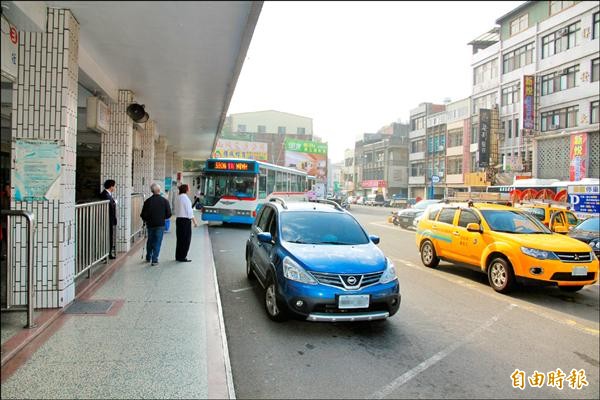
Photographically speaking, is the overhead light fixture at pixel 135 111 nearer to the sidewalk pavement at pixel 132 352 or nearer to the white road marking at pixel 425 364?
the sidewalk pavement at pixel 132 352

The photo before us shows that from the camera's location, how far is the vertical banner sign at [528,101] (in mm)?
31828

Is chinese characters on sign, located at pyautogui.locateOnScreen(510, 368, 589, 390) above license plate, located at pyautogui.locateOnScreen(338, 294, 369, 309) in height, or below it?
below

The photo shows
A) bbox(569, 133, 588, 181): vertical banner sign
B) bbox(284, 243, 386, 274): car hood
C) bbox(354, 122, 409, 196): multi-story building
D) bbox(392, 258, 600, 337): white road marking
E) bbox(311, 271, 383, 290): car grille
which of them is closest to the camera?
bbox(311, 271, 383, 290): car grille

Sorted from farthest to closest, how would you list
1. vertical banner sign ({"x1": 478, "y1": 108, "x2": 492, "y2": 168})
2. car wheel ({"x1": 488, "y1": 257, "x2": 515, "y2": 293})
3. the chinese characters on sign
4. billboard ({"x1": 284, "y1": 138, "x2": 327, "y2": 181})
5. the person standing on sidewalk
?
billboard ({"x1": 284, "y1": 138, "x2": 327, "y2": 181})
vertical banner sign ({"x1": 478, "y1": 108, "x2": 492, "y2": 168})
the person standing on sidewalk
car wheel ({"x1": 488, "y1": 257, "x2": 515, "y2": 293})
the chinese characters on sign

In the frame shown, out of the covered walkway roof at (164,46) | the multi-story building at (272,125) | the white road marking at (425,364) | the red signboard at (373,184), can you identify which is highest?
the multi-story building at (272,125)

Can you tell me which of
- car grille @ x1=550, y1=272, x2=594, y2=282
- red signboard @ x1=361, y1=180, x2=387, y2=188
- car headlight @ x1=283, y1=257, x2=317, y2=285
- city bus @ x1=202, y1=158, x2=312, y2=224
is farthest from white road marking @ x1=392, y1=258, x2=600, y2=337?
red signboard @ x1=361, y1=180, x2=387, y2=188

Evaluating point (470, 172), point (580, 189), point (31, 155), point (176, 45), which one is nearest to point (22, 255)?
point (31, 155)

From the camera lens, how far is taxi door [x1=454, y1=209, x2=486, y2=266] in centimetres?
877

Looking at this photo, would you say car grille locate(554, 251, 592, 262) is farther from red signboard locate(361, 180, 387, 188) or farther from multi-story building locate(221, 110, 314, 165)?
multi-story building locate(221, 110, 314, 165)

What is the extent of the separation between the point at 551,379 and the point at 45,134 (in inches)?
256

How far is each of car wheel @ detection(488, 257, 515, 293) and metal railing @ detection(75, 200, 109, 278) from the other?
7336mm

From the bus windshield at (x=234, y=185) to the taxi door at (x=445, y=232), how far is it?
353 inches

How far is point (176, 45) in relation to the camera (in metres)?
5.98

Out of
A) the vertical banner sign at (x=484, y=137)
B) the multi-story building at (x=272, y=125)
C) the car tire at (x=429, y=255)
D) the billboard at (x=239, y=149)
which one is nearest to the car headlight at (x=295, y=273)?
the car tire at (x=429, y=255)
